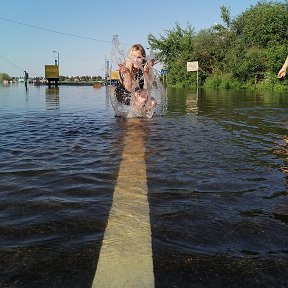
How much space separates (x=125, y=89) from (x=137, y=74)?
0.59 meters

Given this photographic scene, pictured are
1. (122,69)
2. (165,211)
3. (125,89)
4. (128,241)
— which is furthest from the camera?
(125,89)

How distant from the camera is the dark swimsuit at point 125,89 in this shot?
10.8 m

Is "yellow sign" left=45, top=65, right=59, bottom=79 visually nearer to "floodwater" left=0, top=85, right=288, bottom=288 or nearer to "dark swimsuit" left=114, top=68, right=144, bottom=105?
"dark swimsuit" left=114, top=68, right=144, bottom=105

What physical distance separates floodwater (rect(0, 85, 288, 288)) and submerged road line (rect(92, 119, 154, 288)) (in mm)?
55

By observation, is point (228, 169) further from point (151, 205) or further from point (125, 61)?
point (125, 61)

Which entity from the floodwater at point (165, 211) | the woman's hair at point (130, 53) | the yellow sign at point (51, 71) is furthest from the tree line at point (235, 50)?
the floodwater at point (165, 211)

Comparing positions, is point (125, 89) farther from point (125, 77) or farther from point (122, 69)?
point (122, 69)

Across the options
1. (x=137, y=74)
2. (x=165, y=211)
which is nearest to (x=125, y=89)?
(x=137, y=74)

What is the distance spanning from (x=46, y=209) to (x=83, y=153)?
7.72 ft

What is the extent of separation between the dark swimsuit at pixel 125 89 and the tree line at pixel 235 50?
29559 mm

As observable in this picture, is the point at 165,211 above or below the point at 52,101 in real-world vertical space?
below

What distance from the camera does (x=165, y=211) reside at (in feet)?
9.60

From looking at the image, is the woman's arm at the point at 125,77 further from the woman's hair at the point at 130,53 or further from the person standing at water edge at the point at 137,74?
the woman's hair at the point at 130,53

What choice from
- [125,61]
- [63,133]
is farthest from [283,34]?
[63,133]
